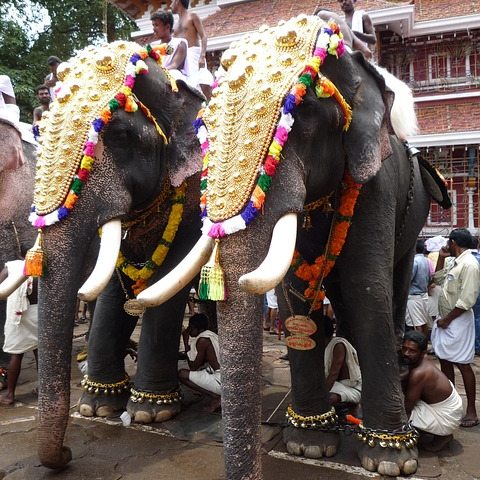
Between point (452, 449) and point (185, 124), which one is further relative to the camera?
point (185, 124)

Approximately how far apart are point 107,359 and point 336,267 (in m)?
1.80

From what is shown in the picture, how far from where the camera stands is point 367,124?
2.78m

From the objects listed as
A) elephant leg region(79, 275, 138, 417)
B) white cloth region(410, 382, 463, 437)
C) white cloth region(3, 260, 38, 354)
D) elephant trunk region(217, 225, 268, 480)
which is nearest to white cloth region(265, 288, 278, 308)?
white cloth region(3, 260, 38, 354)

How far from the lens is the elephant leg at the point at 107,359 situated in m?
3.87

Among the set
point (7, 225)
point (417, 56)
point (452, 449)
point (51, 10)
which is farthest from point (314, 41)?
point (51, 10)

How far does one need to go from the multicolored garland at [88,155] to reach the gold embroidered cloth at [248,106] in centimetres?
69

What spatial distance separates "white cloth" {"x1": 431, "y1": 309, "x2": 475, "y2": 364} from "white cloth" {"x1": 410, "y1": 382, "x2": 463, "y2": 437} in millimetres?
829

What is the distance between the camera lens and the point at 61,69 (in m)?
3.38

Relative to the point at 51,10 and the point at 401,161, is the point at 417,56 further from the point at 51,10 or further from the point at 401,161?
the point at 51,10

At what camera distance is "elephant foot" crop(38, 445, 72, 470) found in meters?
2.77

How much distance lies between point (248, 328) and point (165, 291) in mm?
388

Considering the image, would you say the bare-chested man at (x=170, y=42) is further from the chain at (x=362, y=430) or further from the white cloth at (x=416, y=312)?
the white cloth at (x=416, y=312)

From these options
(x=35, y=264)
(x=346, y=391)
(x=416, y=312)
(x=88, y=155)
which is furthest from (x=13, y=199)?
(x=416, y=312)

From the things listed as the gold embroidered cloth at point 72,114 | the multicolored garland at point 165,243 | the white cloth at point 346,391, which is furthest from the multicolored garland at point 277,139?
the white cloth at point 346,391
